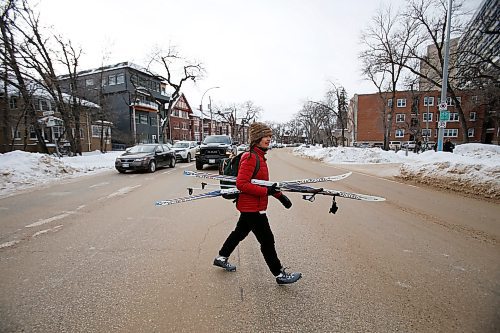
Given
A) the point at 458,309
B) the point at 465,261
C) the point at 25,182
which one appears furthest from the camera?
the point at 25,182

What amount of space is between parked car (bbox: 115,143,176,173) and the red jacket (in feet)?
39.8

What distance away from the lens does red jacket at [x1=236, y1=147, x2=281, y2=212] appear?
283cm

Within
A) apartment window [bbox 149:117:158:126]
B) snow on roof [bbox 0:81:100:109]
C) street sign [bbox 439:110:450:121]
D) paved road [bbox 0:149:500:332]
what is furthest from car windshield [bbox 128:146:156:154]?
apartment window [bbox 149:117:158:126]

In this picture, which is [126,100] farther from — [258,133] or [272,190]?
[272,190]

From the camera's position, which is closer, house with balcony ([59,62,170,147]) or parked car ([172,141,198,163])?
parked car ([172,141,198,163])

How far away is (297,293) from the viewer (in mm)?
2846

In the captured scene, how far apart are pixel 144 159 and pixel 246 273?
39.5 ft

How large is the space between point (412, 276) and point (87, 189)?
956 centimetres

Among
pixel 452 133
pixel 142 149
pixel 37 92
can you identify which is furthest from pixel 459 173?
pixel 452 133

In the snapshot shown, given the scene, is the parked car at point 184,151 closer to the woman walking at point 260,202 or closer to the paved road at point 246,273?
the paved road at point 246,273

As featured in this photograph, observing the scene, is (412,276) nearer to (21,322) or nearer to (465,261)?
(465,261)

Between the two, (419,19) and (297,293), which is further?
(419,19)

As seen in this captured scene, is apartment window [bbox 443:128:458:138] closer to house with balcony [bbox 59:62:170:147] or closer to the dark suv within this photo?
house with balcony [bbox 59:62:170:147]

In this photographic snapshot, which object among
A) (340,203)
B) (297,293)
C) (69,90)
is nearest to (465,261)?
(297,293)
